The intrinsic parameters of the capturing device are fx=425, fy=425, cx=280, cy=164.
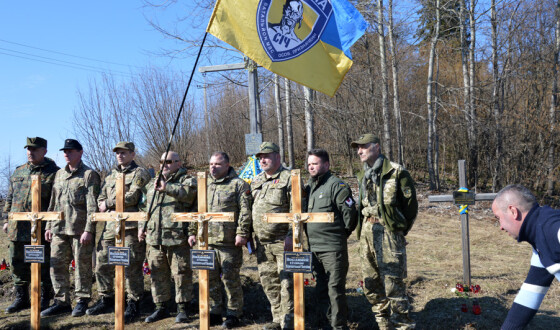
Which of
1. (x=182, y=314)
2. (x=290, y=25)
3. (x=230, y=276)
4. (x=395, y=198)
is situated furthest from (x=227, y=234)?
(x=290, y=25)

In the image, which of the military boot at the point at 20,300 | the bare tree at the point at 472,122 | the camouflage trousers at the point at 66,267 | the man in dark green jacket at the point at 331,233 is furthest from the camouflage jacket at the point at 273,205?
the bare tree at the point at 472,122

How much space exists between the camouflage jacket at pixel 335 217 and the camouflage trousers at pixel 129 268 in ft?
7.89

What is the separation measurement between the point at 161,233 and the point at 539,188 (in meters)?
16.3

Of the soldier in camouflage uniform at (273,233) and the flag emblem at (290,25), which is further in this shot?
the flag emblem at (290,25)

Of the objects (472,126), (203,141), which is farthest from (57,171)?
(203,141)

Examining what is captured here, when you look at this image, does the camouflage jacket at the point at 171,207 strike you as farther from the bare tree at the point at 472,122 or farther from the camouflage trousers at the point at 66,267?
the bare tree at the point at 472,122

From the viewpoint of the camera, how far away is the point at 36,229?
17.4 feet

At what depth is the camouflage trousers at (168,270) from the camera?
534 cm

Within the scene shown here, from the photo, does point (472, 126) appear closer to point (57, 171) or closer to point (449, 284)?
point (449, 284)

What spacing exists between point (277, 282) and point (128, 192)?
2284mm

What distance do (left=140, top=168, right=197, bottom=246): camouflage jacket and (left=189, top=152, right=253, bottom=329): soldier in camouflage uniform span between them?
0.22 metres

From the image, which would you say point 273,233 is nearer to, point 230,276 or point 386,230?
point 230,276

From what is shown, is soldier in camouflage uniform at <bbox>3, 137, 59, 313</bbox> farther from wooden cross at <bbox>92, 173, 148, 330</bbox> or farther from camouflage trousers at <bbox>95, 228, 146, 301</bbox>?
wooden cross at <bbox>92, 173, 148, 330</bbox>

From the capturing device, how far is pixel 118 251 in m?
4.64
